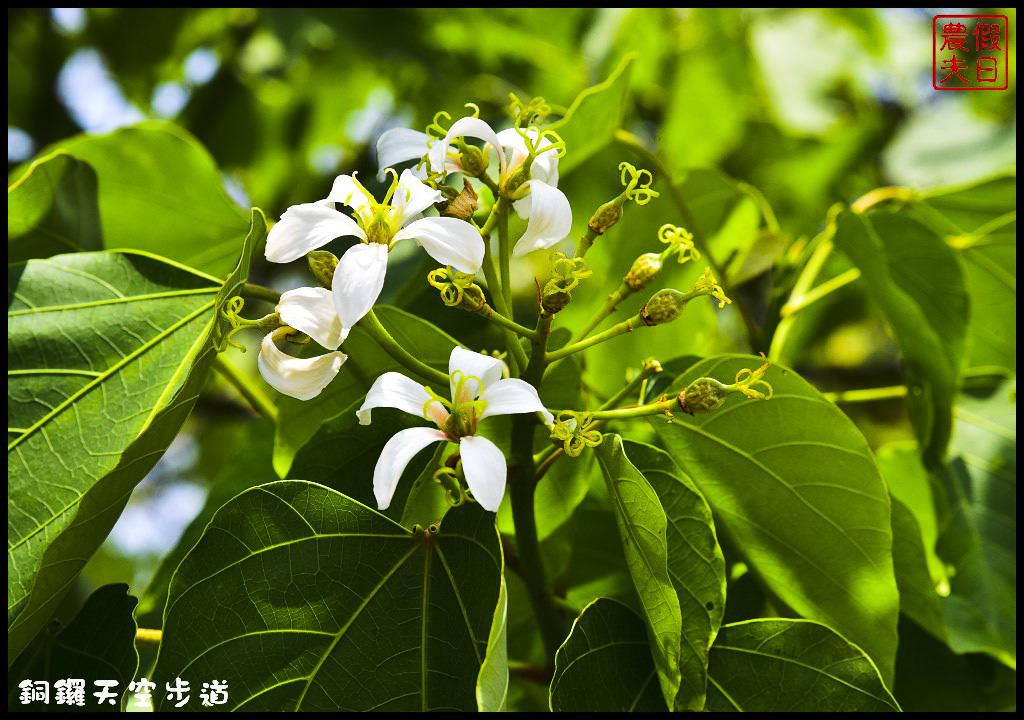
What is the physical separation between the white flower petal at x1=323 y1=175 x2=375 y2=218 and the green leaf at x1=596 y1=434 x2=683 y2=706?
275 millimetres

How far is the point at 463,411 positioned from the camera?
2.28 feet

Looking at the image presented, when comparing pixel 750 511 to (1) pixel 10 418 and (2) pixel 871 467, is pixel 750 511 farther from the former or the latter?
(1) pixel 10 418

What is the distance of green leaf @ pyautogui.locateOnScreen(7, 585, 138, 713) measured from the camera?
2.64 feet

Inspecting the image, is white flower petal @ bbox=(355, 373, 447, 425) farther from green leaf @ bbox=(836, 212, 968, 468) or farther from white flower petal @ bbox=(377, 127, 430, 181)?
green leaf @ bbox=(836, 212, 968, 468)

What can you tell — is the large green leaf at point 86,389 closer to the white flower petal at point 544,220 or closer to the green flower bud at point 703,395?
the white flower petal at point 544,220

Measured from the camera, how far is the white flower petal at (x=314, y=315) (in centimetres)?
69

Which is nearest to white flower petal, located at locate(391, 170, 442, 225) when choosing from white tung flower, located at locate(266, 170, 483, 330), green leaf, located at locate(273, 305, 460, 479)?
white tung flower, located at locate(266, 170, 483, 330)

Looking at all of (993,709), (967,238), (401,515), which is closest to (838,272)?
(967,238)

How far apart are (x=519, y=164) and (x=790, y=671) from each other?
505 millimetres

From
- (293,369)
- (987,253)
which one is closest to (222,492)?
(293,369)

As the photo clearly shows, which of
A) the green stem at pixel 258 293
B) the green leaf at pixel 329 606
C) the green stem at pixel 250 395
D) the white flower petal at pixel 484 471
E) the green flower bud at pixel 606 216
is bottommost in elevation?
the green leaf at pixel 329 606

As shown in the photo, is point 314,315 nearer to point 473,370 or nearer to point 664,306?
point 473,370

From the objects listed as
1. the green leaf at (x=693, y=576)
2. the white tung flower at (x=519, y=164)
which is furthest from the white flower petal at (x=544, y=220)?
the green leaf at (x=693, y=576)

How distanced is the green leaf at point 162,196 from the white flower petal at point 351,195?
0.50m
